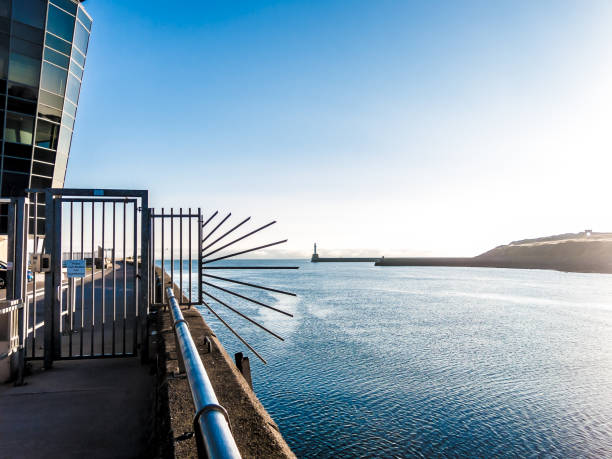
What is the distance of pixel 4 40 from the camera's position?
2402 cm

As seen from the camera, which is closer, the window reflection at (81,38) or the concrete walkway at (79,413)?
the concrete walkway at (79,413)

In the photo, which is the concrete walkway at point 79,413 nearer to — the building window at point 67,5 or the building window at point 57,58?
the building window at point 57,58

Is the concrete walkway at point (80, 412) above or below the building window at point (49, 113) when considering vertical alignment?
below

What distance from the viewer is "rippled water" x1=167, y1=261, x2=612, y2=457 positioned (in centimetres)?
919

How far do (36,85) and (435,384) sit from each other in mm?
28359

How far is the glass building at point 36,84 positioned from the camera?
24.5 m

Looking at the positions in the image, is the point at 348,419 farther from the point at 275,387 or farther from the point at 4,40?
the point at 4,40

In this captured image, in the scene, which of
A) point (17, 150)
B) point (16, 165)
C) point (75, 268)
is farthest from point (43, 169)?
point (75, 268)

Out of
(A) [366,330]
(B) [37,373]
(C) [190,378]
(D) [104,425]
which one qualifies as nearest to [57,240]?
(B) [37,373]

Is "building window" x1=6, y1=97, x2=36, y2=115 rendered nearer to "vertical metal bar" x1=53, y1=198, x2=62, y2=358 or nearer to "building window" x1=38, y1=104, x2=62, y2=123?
"building window" x1=38, y1=104, x2=62, y2=123

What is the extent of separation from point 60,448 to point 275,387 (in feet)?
30.0

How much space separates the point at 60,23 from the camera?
2612cm

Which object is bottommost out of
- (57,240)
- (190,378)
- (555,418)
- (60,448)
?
(555,418)

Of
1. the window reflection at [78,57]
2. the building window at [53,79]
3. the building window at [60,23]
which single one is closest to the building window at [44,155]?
the building window at [53,79]
